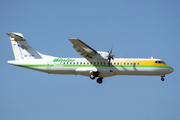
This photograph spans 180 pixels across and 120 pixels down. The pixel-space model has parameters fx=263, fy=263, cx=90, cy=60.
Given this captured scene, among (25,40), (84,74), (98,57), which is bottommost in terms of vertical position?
(84,74)

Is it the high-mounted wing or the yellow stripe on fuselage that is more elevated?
the high-mounted wing

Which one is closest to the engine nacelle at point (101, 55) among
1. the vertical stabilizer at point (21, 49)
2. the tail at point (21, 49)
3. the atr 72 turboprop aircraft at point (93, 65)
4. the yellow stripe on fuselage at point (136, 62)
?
the atr 72 turboprop aircraft at point (93, 65)

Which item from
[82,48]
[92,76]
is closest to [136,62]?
[92,76]

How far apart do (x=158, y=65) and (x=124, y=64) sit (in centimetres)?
380

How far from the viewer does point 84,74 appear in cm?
3050

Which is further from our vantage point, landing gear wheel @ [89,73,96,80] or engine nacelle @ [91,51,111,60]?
landing gear wheel @ [89,73,96,80]

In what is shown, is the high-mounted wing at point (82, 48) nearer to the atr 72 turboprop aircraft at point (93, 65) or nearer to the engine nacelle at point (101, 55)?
the atr 72 turboprop aircraft at point (93, 65)

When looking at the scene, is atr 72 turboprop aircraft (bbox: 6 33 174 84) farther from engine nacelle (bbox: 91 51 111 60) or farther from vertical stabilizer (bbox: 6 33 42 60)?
vertical stabilizer (bbox: 6 33 42 60)

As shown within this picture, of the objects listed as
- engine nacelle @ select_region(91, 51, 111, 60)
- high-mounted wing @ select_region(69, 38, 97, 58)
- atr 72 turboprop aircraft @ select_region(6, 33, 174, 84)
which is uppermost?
high-mounted wing @ select_region(69, 38, 97, 58)

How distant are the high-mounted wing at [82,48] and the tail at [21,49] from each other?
17.4 feet

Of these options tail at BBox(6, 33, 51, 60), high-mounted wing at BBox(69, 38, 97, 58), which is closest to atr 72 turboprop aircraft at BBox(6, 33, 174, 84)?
high-mounted wing at BBox(69, 38, 97, 58)

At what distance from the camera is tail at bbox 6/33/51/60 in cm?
3222

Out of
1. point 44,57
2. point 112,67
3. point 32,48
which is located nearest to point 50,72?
point 44,57

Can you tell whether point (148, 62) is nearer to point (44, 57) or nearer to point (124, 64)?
point (124, 64)
